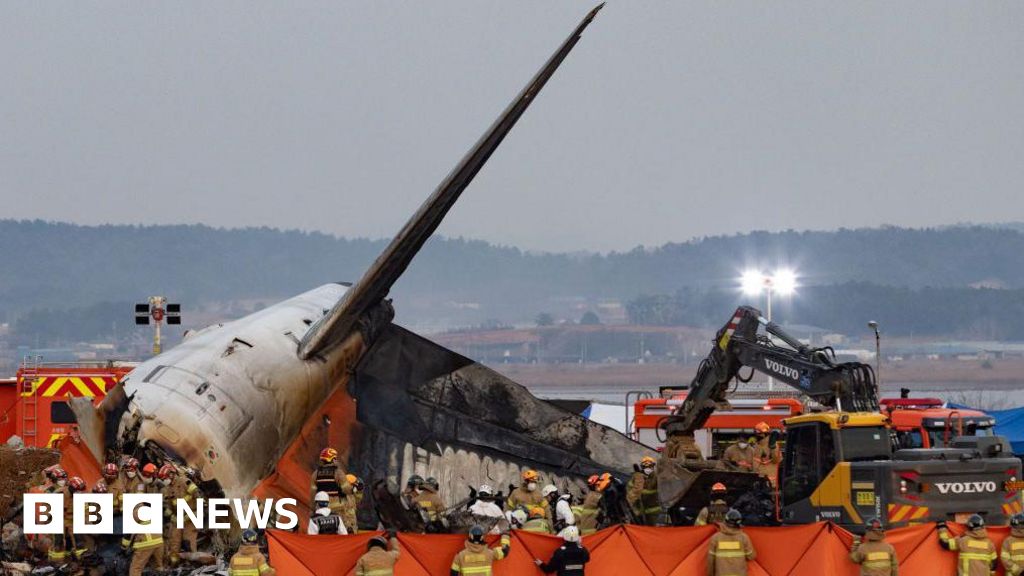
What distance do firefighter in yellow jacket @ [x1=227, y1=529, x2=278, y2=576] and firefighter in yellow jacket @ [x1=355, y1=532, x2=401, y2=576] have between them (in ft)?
3.89

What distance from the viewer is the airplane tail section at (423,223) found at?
2525 centimetres

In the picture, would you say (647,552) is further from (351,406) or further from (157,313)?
(157,313)

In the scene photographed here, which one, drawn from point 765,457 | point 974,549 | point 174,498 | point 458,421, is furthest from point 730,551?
point 765,457

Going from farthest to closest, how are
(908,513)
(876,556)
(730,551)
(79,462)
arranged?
(79,462) → (908,513) → (730,551) → (876,556)

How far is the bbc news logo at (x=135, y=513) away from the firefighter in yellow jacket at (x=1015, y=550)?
37.1ft

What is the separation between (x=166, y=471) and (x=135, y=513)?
2.72 feet

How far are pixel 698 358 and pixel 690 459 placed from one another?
14038 centimetres

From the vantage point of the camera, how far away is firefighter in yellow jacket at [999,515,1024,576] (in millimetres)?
19453

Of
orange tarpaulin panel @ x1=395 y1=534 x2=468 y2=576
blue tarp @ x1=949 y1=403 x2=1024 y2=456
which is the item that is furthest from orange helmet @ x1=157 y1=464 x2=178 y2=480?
blue tarp @ x1=949 y1=403 x2=1024 y2=456

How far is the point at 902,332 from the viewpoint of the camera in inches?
7101

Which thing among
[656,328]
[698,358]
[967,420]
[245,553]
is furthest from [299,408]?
[656,328]

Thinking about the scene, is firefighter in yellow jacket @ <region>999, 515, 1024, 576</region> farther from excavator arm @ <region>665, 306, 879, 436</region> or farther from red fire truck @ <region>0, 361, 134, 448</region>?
red fire truck @ <region>0, 361, 134, 448</region>

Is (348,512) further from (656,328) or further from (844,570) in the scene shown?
(656,328)

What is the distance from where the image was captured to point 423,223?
25.6 meters
